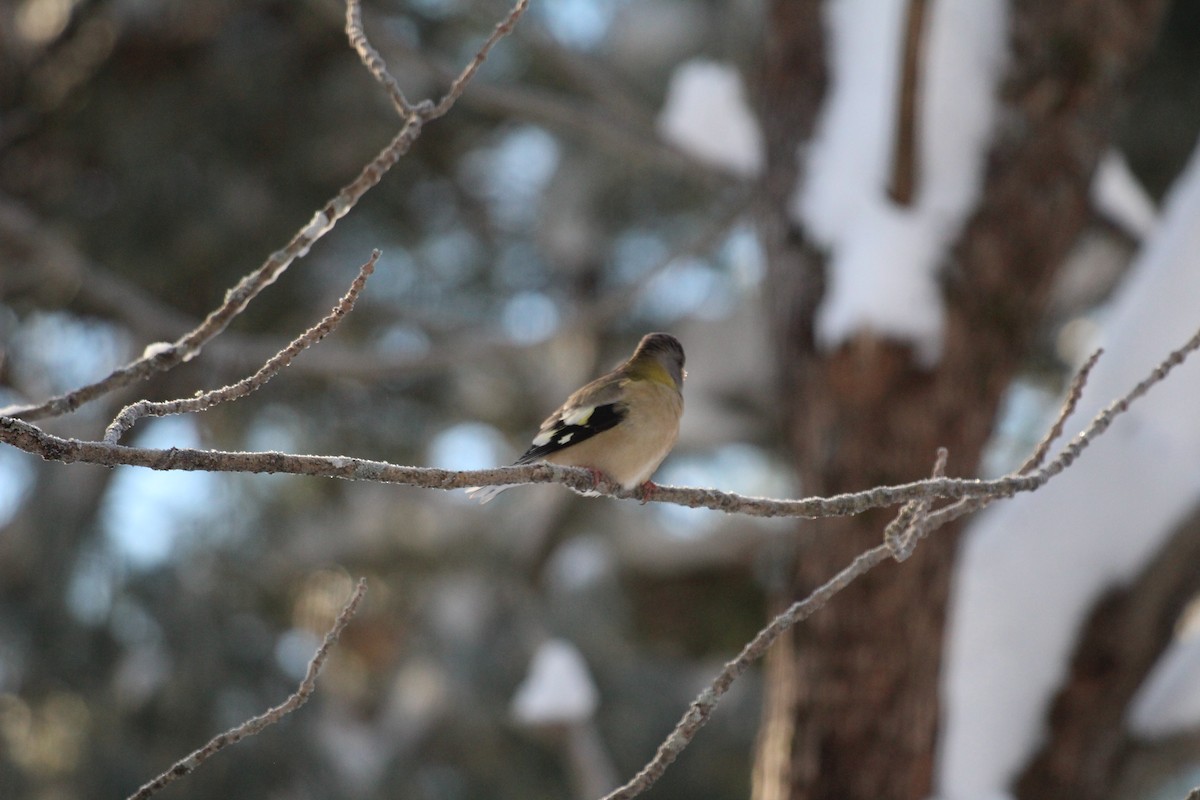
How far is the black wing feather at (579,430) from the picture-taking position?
10.5 ft

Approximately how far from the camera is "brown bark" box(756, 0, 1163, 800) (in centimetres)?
401

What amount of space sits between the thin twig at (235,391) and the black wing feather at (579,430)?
1460 mm

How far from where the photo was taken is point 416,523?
9.45 m

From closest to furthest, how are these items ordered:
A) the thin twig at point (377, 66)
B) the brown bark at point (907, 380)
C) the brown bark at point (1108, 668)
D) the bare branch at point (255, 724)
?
the bare branch at point (255, 724), the thin twig at point (377, 66), the brown bark at point (907, 380), the brown bark at point (1108, 668)

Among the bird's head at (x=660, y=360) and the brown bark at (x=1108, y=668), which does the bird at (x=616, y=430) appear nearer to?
the bird's head at (x=660, y=360)

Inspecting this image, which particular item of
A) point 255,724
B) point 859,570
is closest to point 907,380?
point 859,570

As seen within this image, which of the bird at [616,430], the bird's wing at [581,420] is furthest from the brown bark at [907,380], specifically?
the bird's wing at [581,420]

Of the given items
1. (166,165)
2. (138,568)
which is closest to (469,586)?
(138,568)

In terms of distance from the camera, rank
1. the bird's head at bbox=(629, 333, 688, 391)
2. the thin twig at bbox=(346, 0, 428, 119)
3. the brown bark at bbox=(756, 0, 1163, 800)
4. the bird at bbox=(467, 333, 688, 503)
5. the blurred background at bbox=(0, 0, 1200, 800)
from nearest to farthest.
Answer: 1. the thin twig at bbox=(346, 0, 428, 119)
2. the bird at bbox=(467, 333, 688, 503)
3. the bird's head at bbox=(629, 333, 688, 391)
4. the brown bark at bbox=(756, 0, 1163, 800)
5. the blurred background at bbox=(0, 0, 1200, 800)

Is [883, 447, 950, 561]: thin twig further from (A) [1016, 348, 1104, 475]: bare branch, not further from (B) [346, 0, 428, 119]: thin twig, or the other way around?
(B) [346, 0, 428, 119]: thin twig

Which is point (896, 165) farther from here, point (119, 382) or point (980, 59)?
point (119, 382)

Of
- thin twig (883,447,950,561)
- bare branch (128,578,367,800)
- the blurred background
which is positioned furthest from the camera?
the blurred background

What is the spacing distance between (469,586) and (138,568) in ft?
7.35

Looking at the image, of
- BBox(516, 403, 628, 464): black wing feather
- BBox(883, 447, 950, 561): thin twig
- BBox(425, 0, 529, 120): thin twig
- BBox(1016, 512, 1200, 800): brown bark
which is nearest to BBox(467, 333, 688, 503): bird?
BBox(516, 403, 628, 464): black wing feather
